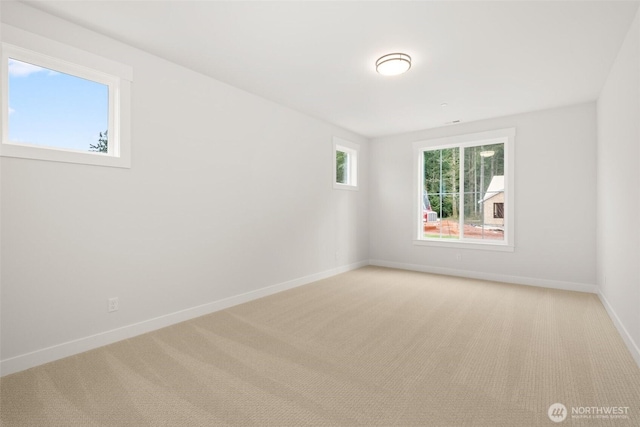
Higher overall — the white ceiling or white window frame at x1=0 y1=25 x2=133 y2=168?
the white ceiling

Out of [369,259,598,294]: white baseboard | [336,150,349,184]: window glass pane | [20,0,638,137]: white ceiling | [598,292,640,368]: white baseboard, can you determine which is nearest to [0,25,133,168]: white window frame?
[20,0,638,137]: white ceiling

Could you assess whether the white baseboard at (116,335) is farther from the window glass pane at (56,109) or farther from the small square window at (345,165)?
the small square window at (345,165)

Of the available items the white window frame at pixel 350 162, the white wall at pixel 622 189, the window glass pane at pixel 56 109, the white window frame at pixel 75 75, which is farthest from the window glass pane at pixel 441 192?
the window glass pane at pixel 56 109

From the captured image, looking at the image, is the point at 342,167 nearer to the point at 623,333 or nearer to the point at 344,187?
the point at 344,187

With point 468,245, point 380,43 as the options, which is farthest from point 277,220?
point 468,245

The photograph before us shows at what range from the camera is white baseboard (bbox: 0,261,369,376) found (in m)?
2.25

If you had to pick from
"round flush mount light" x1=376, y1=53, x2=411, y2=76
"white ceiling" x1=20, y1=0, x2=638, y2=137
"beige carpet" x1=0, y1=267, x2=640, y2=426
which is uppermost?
"white ceiling" x1=20, y1=0, x2=638, y2=137

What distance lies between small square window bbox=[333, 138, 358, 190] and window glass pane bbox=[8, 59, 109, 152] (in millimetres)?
3562

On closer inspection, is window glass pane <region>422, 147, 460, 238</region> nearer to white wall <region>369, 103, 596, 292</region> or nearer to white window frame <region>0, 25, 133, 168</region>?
white wall <region>369, 103, 596, 292</region>

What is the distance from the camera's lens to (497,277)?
5.03m

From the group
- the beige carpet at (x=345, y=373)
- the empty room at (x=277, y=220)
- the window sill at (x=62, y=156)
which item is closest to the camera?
the beige carpet at (x=345, y=373)

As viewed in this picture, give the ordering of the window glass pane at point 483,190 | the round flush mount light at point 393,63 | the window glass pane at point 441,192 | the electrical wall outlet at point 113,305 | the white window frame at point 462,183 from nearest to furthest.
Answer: the electrical wall outlet at point 113,305 < the round flush mount light at point 393,63 < the white window frame at point 462,183 < the window glass pane at point 483,190 < the window glass pane at point 441,192

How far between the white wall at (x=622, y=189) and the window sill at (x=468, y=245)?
1.25 meters

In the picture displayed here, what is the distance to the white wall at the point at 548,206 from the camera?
435 centimetres
